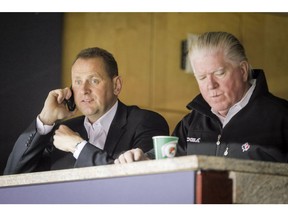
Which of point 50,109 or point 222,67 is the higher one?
point 222,67

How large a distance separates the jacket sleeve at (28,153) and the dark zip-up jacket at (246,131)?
0.64 m

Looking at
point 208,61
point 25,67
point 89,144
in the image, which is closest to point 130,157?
point 89,144

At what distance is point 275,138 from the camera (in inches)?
128

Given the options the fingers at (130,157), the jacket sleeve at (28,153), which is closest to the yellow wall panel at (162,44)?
the jacket sleeve at (28,153)

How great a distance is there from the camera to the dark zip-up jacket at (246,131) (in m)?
3.21

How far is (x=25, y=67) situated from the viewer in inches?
146

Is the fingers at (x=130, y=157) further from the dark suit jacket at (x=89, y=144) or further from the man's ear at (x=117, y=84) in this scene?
the man's ear at (x=117, y=84)

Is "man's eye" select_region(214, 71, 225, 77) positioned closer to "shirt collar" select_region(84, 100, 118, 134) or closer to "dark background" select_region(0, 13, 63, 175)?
"shirt collar" select_region(84, 100, 118, 134)

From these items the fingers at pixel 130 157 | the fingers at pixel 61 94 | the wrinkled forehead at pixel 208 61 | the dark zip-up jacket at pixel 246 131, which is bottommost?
the fingers at pixel 130 157

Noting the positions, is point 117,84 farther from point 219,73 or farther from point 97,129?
point 219,73

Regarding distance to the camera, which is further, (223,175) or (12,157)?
(12,157)

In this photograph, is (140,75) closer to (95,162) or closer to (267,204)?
(95,162)
